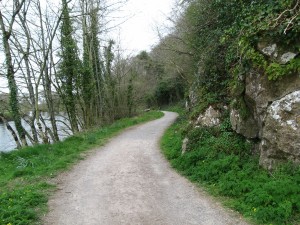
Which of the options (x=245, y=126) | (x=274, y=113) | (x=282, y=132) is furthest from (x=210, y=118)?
(x=282, y=132)

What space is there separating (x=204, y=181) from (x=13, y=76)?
9.73 metres

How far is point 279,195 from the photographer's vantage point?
464 centimetres

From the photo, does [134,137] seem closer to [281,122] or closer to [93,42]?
[281,122]

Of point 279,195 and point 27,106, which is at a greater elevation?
point 27,106

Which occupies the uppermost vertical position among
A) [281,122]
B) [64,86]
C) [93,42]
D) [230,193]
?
[93,42]

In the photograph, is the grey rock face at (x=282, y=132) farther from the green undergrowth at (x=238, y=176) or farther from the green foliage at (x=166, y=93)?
the green foliage at (x=166, y=93)

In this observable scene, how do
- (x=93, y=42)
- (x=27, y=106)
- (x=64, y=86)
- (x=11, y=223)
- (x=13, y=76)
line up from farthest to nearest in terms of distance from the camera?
(x=93, y=42) < (x=64, y=86) < (x=27, y=106) < (x=13, y=76) < (x=11, y=223)

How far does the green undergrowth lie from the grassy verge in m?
3.56

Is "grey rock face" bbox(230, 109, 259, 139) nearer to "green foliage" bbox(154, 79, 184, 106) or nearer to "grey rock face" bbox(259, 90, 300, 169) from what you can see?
"grey rock face" bbox(259, 90, 300, 169)

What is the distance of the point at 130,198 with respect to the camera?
5.51 m

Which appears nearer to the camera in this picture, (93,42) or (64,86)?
(64,86)

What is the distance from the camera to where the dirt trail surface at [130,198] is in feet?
15.3

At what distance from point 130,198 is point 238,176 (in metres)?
2.43

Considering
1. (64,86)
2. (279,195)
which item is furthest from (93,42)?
(279,195)
